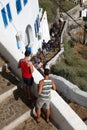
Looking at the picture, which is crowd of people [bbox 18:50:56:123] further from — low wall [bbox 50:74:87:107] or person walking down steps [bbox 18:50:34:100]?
low wall [bbox 50:74:87:107]

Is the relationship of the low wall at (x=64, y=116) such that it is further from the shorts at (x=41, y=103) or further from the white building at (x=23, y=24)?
the white building at (x=23, y=24)

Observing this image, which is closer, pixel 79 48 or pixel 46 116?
pixel 46 116

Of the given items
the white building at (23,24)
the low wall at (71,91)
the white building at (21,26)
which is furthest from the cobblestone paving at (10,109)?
the white building at (23,24)

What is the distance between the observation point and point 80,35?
32.7 metres

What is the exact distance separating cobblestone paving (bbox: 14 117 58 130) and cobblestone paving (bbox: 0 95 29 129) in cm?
29

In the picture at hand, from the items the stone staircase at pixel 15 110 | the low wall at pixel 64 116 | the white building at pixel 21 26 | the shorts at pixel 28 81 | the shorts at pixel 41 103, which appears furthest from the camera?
the white building at pixel 21 26

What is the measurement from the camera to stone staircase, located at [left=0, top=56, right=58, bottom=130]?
934 centimetres

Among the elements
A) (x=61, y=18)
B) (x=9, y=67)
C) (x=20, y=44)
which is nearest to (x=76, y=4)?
(x=61, y=18)

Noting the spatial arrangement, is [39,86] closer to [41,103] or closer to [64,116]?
[41,103]

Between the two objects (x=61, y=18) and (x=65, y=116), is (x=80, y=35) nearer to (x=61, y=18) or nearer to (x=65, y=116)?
(x=61, y=18)

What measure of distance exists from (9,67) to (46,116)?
2.19 m

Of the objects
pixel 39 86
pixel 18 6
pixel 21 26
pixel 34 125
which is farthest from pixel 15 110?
pixel 21 26

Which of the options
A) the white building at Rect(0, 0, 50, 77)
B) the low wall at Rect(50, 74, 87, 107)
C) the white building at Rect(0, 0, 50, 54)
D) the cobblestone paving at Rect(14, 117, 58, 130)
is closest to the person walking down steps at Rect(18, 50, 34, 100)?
the cobblestone paving at Rect(14, 117, 58, 130)

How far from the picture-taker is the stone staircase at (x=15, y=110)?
934 cm
